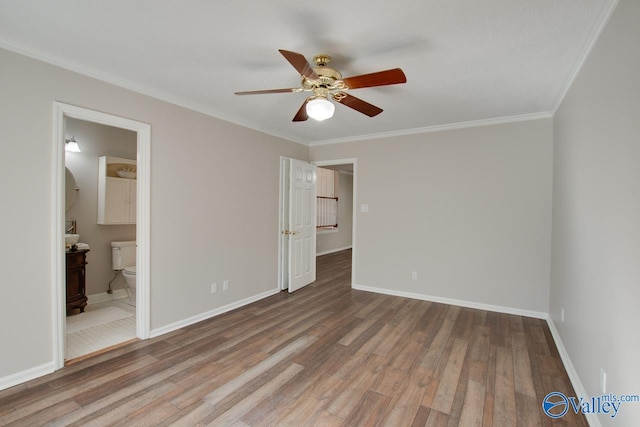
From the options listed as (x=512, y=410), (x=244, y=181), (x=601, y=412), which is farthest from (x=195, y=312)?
(x=601, y=412)

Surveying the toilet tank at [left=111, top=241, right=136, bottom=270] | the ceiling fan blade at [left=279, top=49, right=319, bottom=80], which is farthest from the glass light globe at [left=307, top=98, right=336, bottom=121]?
the toilet tank at [left=111, top=241, right=136, bottom=270]

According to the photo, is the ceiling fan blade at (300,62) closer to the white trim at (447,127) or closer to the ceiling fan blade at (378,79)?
the ceiling fan blade at (378,79)

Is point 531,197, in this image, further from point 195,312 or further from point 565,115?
point 195,312

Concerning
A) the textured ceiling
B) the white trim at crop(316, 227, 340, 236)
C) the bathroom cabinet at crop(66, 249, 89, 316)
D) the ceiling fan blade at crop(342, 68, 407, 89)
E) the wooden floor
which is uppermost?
the textured ceiling

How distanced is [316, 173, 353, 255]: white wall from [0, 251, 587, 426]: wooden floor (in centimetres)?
475

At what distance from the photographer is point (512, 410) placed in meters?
2.00

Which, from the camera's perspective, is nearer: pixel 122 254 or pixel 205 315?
pixel 205 315

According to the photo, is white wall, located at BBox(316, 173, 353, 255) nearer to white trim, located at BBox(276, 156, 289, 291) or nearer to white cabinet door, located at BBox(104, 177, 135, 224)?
white trim, located at BBox(276, 156, 289, 291)

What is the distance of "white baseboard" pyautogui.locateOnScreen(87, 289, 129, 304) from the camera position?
410 centimetres

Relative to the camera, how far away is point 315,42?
6.79ft

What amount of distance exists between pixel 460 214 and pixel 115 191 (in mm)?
4851

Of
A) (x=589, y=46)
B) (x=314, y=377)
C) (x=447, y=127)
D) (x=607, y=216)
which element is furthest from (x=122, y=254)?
(x=589, y=46)

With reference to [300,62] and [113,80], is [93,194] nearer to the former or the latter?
[113,80]

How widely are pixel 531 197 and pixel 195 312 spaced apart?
4.31 metres
